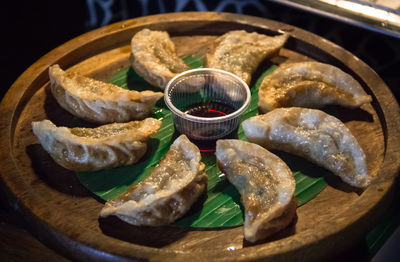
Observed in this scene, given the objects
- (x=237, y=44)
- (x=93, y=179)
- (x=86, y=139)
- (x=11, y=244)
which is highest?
(x=237, y=44)

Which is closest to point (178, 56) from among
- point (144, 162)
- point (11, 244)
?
point (144, 162)

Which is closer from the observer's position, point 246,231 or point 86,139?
point 246,231

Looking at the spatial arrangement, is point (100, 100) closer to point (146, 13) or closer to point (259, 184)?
point (259, 184)

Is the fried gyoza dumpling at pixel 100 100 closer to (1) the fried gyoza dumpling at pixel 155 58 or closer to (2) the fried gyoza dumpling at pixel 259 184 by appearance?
(1) the fried gyoza dumpling at pixel 155 58

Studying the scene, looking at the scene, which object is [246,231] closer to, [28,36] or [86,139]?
[86,139]

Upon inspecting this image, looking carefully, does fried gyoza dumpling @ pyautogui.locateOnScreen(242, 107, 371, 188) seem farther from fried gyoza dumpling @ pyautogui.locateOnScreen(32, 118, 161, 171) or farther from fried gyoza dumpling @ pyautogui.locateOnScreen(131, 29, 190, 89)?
fried gyoza dumpling @ pyautogui.locateOnScreen(131, 29, 190, 89)

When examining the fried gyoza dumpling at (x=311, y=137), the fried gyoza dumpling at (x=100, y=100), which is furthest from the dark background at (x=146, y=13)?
the fried gyoza dumpling at (x=311, y=137)

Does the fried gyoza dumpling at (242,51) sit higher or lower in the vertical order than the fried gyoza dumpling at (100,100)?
higher
